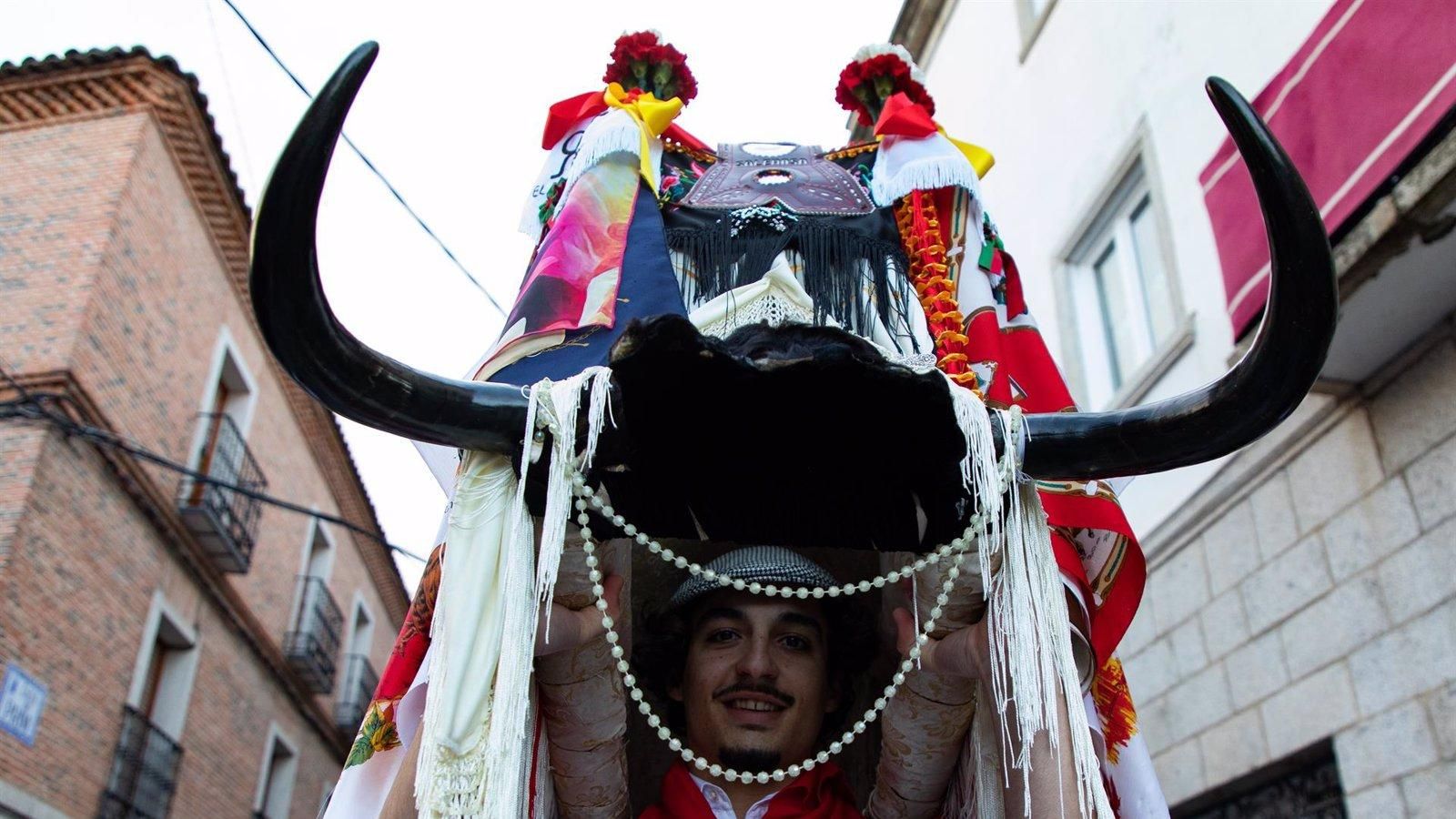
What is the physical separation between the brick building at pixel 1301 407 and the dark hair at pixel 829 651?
109 inches

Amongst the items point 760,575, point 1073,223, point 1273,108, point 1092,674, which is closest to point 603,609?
point 760,575

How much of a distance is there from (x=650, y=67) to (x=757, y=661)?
65.2 inches

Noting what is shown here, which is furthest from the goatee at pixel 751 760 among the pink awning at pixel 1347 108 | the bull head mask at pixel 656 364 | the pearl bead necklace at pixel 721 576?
the pink awning at pixel 1347 108

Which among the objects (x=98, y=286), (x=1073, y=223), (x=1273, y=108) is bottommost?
(x=1273, y=108)

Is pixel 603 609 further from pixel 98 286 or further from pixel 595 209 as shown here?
pixel 98 286

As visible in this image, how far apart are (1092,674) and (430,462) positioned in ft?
4.47

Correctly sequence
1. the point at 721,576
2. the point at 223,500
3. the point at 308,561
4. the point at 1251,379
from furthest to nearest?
the point at 308,561 → the point at 223,500 → the point at 721,576 → the point at 1251,379

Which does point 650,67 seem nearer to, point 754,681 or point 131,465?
point 754,681

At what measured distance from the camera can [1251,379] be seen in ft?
6.16

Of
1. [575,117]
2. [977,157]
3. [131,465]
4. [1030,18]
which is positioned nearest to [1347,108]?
[977,157]

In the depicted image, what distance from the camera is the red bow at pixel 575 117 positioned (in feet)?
10.4

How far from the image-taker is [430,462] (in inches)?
93.8

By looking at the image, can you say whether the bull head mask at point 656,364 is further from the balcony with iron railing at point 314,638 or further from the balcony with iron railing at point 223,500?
the balcony with iron railing at point 314,638

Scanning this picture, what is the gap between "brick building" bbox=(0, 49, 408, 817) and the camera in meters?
9.75
